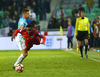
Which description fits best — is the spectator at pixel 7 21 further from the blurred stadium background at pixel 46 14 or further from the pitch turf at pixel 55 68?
the pitch turf at pixel 55 68

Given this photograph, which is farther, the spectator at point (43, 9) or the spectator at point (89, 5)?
the spectator at point (89, 5)

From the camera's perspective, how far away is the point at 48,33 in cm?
2727

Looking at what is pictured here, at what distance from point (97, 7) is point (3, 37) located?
10232 millimetres

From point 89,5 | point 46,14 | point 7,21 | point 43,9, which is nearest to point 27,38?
point 7,21

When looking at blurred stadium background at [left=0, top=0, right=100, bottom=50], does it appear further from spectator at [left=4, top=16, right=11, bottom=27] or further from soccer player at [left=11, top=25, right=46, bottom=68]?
soccer player at [left=11, top=25, right=46, bottom=68]

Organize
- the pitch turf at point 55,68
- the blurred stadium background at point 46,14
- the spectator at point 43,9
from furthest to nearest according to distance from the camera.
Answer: the spectator at point 43,9 → the blurred stadium background at point 46,14 → the pitch turf at point 55,68

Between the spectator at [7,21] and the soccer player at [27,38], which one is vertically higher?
Result: the soccer player at [27,38]

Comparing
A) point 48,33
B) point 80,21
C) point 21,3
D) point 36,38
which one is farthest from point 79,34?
point 21,3

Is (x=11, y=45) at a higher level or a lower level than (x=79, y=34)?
lower

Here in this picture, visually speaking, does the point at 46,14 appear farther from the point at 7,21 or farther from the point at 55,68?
the point at 55,68

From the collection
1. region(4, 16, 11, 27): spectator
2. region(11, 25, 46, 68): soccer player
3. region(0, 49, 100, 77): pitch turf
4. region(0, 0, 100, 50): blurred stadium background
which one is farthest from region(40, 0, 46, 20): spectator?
region(11, 25, 46, 68): soccer player

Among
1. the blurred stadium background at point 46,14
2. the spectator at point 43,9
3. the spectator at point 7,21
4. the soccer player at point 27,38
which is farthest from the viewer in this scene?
the spectator at point 43,9

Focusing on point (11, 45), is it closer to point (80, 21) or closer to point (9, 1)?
point (9, 1)

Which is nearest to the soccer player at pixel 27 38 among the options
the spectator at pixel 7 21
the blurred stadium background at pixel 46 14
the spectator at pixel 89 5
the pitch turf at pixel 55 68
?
the pitch turf at pixel 55 68
